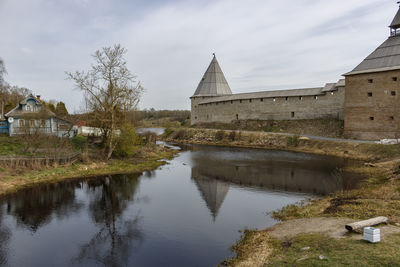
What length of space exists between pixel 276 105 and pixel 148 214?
21.6 meters

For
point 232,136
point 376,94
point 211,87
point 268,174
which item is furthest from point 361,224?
point 211,87

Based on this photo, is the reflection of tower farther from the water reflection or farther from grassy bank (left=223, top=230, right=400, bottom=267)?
grassy bank (left=223, top=230, right=400, bottom=267)

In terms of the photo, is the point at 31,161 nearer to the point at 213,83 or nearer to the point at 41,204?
the point at 41,204

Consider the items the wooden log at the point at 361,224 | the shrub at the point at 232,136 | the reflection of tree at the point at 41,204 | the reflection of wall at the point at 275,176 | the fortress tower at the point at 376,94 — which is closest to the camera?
the wooden log at the point at 361,224

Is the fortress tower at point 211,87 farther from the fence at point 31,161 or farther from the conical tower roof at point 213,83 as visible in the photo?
the fence at point 31,161

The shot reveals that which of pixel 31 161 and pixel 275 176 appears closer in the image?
pixel 31 161

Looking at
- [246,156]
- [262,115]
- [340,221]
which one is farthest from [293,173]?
[262,115]

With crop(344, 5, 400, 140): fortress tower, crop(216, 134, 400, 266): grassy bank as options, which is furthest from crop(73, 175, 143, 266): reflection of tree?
crop(344, 5, 400, 140): fortress tower

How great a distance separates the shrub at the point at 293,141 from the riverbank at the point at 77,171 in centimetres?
1061

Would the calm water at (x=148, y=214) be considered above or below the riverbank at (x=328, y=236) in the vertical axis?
below

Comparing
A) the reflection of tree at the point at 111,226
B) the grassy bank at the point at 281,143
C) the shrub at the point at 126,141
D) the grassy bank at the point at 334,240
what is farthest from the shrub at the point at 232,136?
the grassy bank at the point at 334,240

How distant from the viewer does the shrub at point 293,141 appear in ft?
71.0

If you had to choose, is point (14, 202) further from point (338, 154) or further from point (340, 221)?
point (338, 154)

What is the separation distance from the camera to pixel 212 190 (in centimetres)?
1035
